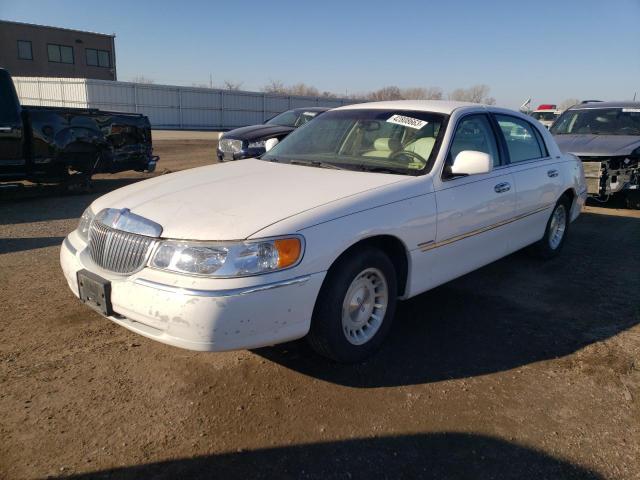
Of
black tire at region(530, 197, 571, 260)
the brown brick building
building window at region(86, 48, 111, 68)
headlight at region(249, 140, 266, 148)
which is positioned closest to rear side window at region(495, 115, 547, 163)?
black tire at region(530, 197, 571, 260)

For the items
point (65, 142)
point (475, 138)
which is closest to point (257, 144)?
point (65, 142)

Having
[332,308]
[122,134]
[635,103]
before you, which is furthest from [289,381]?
[635,103]

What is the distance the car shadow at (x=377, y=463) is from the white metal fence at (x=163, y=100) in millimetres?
28723

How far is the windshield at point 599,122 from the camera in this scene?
32.2 feet

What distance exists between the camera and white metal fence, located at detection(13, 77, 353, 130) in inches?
1109

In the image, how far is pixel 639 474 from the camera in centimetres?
247

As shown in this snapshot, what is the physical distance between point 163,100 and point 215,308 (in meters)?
30.1

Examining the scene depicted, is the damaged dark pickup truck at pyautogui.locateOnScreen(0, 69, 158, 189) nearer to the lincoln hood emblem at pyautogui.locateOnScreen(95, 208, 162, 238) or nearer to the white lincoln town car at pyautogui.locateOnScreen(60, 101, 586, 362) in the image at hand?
the white lincoln town car at pyautogui.locateOnScreen(60, 101, 586, 362)

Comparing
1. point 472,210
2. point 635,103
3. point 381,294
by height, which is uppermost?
point 635,103

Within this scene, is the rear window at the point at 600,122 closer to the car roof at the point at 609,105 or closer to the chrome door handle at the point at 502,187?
the car roof at the point at 609,105

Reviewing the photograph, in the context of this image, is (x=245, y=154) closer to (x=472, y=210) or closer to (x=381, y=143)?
(x=381, y=143)

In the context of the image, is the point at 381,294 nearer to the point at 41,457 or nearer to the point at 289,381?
the point at 289,381

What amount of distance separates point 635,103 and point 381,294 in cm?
948

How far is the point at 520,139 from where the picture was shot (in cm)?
498
